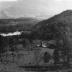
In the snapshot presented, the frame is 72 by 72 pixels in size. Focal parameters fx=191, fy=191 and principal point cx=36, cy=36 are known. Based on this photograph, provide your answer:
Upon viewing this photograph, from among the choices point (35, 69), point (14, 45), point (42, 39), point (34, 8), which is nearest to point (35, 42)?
point (42, 39)

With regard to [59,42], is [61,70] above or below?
below

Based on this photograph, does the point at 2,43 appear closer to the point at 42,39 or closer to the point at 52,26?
the point at 42,39

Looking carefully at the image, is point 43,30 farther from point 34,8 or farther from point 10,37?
point 34,8

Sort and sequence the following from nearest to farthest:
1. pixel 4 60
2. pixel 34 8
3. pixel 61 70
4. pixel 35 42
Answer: pixel 61 70
pixel 4 60
pixel 35 42
pixel 34 8

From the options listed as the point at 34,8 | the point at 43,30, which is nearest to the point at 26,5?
the point at 34,8

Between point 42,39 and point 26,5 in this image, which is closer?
point 42,39

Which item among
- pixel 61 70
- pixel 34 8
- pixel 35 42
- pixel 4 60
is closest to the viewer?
pixel 61 70

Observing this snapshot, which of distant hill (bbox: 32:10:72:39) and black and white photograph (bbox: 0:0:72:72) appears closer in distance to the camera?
black and white photograph (bbox: 0:0:72:72)

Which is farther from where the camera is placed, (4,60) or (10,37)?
(10,37)

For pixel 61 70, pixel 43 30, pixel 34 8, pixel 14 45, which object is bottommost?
pixel 61 70

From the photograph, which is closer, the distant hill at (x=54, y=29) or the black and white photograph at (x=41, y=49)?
the black and white photograph at (x=41, y=49)
